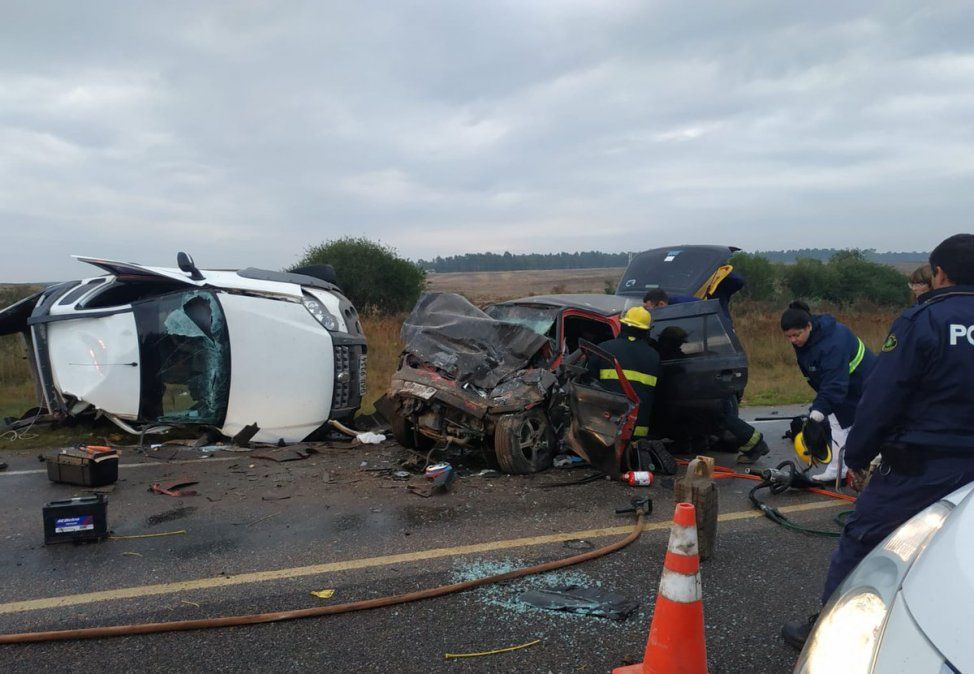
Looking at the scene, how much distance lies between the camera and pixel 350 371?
721 centimetres

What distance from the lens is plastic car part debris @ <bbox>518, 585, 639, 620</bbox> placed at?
3303mm

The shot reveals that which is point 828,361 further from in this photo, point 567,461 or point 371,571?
point 371,571

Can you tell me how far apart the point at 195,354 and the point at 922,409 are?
19.4 ft

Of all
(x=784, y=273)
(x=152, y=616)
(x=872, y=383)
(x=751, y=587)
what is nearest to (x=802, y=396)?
(x=751, y=587)

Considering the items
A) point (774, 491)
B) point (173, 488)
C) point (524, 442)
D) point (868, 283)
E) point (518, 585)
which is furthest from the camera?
point (868, 283)

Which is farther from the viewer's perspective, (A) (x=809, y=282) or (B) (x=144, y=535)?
(A) (x=809, y=282)

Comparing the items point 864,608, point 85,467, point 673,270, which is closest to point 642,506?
point 864,608

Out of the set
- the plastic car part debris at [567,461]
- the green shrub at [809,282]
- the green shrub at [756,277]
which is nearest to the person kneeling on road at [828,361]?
the plastic car part debris at [567,461]

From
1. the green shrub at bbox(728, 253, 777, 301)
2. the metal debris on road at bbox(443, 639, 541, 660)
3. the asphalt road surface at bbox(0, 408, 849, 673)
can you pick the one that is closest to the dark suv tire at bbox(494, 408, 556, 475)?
the asphalt road surface at bbox(0, 408, 849, 673)

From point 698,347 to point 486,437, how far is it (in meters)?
2.02

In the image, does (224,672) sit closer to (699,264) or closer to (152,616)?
(152,616)

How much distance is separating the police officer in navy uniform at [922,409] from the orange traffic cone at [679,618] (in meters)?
0.71

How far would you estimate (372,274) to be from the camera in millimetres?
22359

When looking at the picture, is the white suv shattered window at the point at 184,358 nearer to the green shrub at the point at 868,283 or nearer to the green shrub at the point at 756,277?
the green shrub at the point at 756,277
